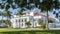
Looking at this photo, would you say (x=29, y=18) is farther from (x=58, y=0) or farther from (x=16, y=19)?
(x=58, y=0)

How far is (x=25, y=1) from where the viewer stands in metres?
10.9

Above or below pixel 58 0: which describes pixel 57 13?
below

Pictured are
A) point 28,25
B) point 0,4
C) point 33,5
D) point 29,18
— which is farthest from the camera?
point 29,18

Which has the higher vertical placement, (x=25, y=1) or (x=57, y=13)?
(x=25, y=1)

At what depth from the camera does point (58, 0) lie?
10.7 metres

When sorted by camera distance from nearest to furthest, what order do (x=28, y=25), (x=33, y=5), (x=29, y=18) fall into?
(x=33, y=5) → (x=28, y=25) → (x=29, y=18)

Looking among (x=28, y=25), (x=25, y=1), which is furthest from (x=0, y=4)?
(x=28, y=25)

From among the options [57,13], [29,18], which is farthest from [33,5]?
[29,18]

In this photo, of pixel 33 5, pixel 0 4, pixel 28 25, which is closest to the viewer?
pixel 0 4

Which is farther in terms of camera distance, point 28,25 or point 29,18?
point 29,18

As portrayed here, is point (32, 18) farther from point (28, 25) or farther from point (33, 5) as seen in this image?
point (33, 5)

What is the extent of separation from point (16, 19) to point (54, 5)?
7459 cm

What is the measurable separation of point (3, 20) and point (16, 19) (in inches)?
470

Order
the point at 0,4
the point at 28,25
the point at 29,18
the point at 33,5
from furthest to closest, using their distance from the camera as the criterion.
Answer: the point at 29,18
the point at 28,25
the point at 33,5
the point at 0,4
